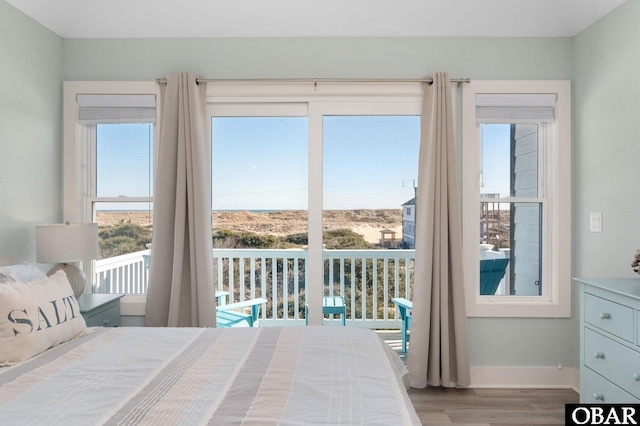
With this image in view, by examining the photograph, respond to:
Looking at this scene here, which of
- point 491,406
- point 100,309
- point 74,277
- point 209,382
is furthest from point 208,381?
point 491,406

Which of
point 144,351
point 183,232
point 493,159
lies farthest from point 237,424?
point 493,159

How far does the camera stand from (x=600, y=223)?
274cm

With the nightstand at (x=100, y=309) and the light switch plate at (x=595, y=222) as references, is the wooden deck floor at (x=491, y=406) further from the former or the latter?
the nightstand at (x=100, y=309)

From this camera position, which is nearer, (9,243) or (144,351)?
(144,351)

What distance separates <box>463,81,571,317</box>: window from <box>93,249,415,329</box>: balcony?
1.93 feet

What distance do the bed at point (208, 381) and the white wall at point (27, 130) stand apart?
125cm

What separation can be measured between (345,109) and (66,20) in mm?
2129

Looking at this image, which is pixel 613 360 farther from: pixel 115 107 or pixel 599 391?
pixel 115 107

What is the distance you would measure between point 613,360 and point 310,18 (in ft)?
9.17

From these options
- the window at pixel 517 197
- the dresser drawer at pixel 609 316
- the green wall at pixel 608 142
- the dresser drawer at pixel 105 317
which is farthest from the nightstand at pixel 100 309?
the green wall at pixel 608 142

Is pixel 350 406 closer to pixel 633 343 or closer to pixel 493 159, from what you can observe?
pixel 633 343

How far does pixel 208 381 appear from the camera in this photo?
1386 mm

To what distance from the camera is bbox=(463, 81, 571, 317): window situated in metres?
3.05

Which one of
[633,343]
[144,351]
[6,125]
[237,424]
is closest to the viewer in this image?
[237,424]
